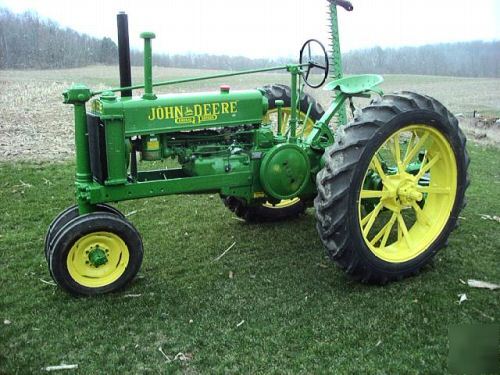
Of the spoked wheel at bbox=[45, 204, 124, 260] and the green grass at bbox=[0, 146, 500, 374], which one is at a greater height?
→ the spoked wheel at bbox=[45, 204, 124, 260]

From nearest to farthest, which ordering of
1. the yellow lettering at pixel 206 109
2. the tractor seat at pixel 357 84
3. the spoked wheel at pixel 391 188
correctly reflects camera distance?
1. the spoked wheel at pixel 391 188
2. the yellow lettering at pixel 206 109
3. the tractor seat at pixel 357 84

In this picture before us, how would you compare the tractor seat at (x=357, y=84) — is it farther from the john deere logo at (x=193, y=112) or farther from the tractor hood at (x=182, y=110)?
the john deere logo at (x=193, y=112)

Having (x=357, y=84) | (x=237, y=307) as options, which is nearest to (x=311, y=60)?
(x=357, y=84)

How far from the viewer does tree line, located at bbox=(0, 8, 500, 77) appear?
6434 millimetres

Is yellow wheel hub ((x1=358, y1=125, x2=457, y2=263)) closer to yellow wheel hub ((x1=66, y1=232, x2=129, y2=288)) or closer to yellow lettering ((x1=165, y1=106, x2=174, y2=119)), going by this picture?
yellow lettering ((x1=165, y1=106, x2=174, y2=119))

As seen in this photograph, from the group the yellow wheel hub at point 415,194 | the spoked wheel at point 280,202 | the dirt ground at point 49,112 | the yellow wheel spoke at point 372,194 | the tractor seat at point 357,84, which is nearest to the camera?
the yellow wheel spoke at point 372,194

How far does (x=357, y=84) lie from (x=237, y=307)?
2.01 m

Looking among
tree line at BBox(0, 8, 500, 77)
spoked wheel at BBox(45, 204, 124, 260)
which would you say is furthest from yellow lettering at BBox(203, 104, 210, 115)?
tree line at BBox(0, 8, 500, 77)

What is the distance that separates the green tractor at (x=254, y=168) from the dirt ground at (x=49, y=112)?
444 centimetres

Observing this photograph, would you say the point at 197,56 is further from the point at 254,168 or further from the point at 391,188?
the point at 391,188

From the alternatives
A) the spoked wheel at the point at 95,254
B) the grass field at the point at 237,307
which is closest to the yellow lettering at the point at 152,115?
the spoked wheel at the point at 95,254

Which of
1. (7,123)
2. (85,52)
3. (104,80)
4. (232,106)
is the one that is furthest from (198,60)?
(232,106)

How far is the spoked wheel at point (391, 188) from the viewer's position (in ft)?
10.9

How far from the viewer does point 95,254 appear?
345 centimetres
